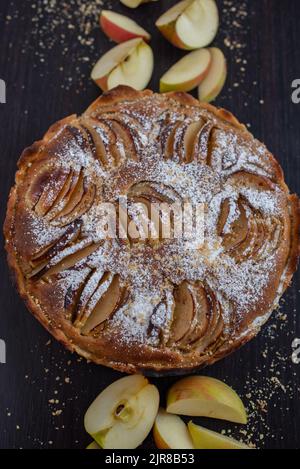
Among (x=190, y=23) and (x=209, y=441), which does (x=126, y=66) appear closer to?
(x=190, y=23)

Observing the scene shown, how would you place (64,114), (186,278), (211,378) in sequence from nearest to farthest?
(186,278)
(211,378)
(64,114)

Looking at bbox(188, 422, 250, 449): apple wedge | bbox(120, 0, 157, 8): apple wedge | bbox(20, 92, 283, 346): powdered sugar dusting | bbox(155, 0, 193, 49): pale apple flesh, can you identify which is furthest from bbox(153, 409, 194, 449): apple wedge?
bbox(120, 0, 157, 8): apple wedge

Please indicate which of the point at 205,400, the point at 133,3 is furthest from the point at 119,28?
the point at 205,400

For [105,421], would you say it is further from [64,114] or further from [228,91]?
[228,91]

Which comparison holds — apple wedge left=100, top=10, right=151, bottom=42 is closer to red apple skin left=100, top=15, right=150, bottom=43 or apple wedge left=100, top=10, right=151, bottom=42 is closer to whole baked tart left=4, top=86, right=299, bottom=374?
red apple skin left=100, top=15, right=150, bottom=43

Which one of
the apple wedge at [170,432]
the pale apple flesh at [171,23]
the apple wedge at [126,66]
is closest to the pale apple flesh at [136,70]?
the apple wedge at [126,66]
